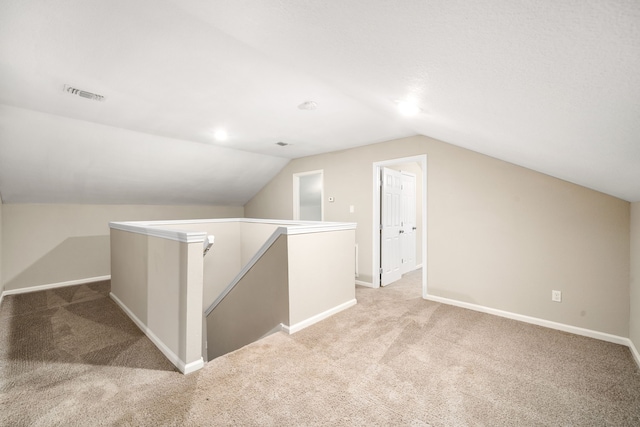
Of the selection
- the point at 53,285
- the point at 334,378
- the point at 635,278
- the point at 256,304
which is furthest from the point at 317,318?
the point at 53,285

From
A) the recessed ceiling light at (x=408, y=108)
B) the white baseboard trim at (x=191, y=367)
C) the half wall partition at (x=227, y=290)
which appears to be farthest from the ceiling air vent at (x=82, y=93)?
the recessed ceiling light at (x=408, y=108)

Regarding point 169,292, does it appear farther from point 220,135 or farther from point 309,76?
point 220,135

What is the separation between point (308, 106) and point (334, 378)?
8.20 ft

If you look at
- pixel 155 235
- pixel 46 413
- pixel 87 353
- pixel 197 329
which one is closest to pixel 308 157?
pixel 155 235

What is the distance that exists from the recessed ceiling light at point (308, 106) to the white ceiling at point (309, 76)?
0.09 meters

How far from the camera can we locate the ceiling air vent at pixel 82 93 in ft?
7.81

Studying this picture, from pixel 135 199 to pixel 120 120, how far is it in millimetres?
2317

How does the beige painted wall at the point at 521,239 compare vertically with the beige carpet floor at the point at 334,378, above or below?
above

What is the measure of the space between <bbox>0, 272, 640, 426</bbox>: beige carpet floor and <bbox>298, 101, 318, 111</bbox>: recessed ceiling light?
234 cm

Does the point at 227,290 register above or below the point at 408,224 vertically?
below

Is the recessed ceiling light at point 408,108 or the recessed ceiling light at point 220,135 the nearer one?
the recessed ceiling light at point 408,108

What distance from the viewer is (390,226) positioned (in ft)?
15.3

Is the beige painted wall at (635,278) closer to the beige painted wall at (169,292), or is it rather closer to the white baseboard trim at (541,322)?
the white baseboard trim at (541,322)

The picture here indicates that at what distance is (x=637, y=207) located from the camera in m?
2.35
